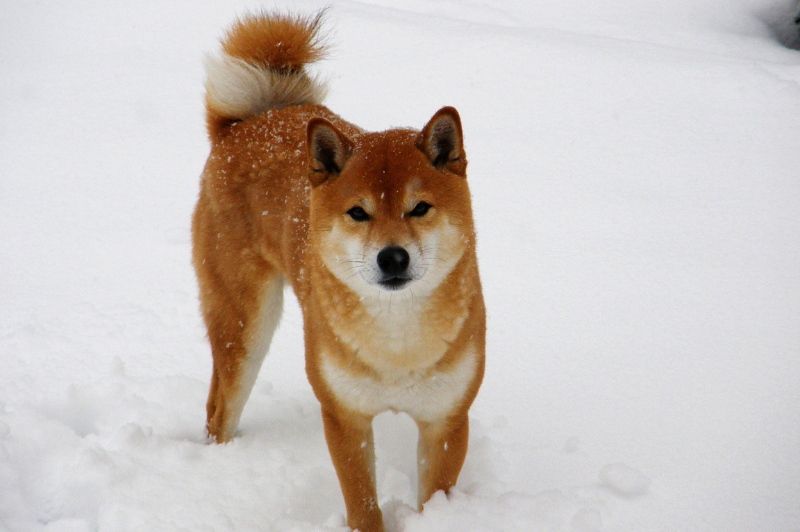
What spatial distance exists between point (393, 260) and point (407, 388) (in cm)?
48

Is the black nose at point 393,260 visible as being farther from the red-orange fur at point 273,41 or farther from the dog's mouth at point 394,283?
the red-orange fur at point 273,41

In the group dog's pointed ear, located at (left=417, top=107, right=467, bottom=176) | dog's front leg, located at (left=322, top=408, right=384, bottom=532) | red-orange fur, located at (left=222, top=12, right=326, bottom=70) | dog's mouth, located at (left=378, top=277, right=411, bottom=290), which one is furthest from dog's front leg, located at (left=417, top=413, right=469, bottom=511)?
red-orange fur, located at (left=222, top=12, right=326, bottom=70)

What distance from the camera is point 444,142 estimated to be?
2.08 m

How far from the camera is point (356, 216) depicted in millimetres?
1979

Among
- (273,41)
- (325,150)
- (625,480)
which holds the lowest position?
(625,480)

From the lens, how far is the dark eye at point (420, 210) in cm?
195

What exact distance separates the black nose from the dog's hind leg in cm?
107

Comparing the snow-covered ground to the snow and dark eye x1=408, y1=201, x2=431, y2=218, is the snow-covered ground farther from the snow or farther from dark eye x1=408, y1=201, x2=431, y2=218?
dark eye x1=408, y1=201, x2=431, y2=218

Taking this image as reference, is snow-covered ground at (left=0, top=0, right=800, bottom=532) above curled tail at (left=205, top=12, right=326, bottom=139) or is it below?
below

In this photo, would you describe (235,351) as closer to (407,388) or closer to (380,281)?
(407,388)

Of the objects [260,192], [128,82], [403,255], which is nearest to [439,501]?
[403,255]

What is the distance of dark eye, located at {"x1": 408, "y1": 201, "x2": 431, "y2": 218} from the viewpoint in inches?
76.8

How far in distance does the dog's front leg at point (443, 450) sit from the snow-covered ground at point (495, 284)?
9 centimetres

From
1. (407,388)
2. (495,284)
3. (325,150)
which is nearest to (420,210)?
(325,150)
